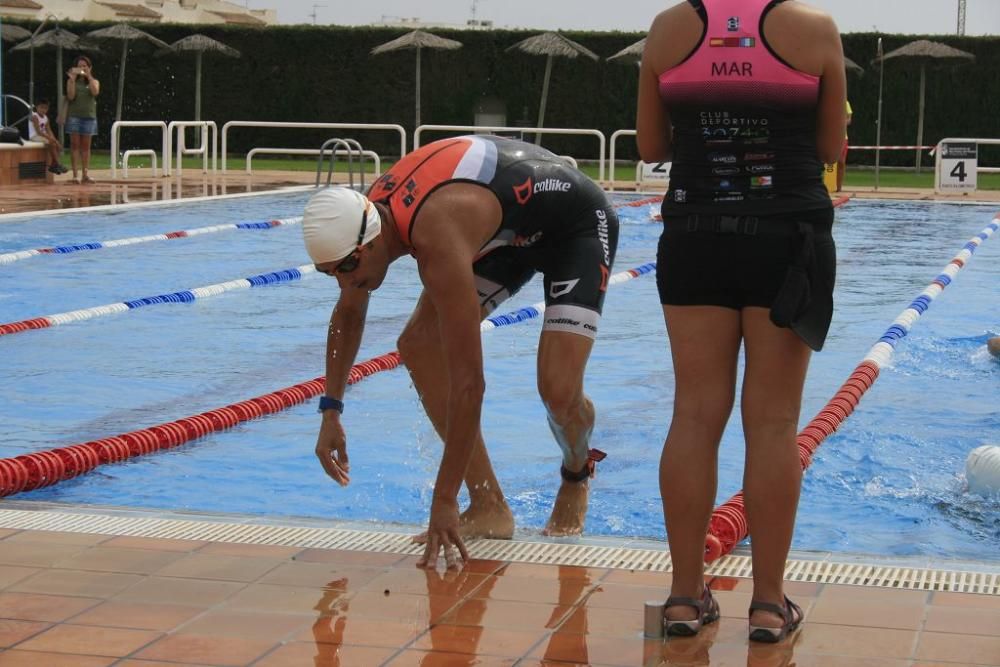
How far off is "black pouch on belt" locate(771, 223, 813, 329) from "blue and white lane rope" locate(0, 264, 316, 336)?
688 cm

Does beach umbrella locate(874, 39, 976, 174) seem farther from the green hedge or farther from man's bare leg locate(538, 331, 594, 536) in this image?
man's bare leg locate(538, 331, 594, 536)

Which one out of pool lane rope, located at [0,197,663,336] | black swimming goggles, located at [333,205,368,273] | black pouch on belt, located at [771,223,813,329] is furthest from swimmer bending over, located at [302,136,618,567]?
pool lane rope, located at [0,197,663,336]

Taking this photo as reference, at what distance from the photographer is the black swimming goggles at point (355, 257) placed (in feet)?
12.3

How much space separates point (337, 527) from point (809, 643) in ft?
5.29

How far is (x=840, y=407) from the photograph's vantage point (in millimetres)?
6832

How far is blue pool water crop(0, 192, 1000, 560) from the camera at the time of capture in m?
A: 5.59

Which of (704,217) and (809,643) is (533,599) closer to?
(809,643)

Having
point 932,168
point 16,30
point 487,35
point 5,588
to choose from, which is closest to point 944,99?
point 932,168

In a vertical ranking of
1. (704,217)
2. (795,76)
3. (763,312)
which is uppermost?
(795,76)

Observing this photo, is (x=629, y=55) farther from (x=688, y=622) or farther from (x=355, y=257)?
(x=688, y=622)

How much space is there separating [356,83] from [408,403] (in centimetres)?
2459

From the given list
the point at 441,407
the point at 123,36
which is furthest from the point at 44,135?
the point at 441,407

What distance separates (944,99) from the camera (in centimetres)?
2791

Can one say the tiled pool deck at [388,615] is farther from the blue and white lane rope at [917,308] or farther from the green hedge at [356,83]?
the green hedge at [356,83]
